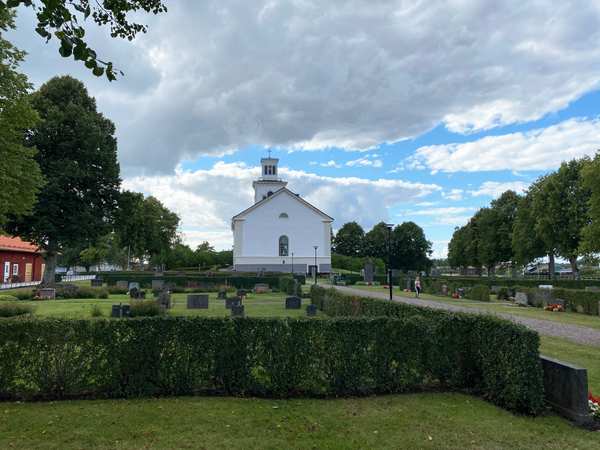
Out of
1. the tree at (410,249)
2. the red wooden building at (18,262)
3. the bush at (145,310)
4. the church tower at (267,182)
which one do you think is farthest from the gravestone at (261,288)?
the tree at (410,249)

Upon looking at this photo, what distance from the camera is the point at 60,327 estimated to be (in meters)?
6.86

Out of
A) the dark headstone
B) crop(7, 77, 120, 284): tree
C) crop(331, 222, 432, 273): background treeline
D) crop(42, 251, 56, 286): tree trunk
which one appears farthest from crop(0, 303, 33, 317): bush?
crop(331, 222, 432, 273): background treeline

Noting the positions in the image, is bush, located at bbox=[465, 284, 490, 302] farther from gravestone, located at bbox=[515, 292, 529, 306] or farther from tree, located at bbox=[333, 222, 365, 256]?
tree, located at bbox=[333, 222, 365, 256]

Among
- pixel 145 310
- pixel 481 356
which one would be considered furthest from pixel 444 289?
pixel 481 356

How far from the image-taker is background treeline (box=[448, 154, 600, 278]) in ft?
112

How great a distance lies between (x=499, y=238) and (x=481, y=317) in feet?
185

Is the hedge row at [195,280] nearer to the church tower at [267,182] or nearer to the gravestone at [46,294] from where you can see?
the gravestone at [46,294]

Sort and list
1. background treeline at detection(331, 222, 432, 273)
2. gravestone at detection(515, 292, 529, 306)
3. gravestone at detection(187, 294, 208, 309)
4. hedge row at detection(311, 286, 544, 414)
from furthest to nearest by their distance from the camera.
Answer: background treeline at detection(331, 222, 432, 273) < gravestone at detection(515, 292, 529, 306) < gravestone at detection(187, 294, 208, 309) < hedge row at detection(311, 286, 544, 414)

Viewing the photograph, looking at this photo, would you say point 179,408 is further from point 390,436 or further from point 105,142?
point 105,142

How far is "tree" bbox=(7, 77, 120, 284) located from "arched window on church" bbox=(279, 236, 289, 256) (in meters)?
29.3

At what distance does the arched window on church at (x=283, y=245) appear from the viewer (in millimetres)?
63750

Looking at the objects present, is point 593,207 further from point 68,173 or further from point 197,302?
point 68,173

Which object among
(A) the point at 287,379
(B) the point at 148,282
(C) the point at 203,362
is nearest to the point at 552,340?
(A) the point at 287,379

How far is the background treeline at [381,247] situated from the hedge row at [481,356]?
2558 inches
